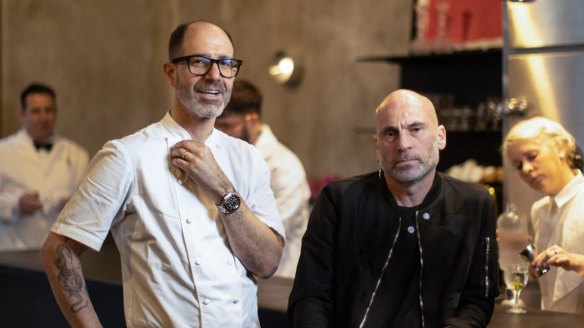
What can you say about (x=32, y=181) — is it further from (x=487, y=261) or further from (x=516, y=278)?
(x=487, y=261)

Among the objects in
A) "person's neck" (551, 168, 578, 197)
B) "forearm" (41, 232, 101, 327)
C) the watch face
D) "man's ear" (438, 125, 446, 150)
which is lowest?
"forearm" (41, 232, 101, 327)

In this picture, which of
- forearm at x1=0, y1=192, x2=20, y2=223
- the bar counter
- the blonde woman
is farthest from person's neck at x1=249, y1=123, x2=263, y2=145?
forearm at x1=0, y1=192, x2=20, y2=223

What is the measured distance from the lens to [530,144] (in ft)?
10.2

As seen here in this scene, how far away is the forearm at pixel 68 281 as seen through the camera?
2297 millimetres

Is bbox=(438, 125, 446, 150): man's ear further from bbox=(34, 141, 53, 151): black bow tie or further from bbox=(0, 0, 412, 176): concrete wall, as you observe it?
bbox=(0, 0, 412, 176): concrete wall

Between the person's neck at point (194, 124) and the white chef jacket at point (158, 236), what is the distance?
38mm

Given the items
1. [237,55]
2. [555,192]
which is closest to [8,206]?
[237,55]

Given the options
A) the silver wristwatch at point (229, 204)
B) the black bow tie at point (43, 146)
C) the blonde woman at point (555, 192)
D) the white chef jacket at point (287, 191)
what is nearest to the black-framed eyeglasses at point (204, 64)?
the silver wristwatch at point (229, 204)

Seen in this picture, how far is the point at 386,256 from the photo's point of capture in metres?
2.21

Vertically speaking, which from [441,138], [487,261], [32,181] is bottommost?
[32,181]

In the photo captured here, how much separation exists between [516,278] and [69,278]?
4.18ft

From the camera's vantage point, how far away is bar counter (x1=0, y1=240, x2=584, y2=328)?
8.67 feet

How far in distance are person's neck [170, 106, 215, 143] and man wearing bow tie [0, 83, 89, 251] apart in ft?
9.61

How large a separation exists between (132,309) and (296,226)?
6.60 feet
